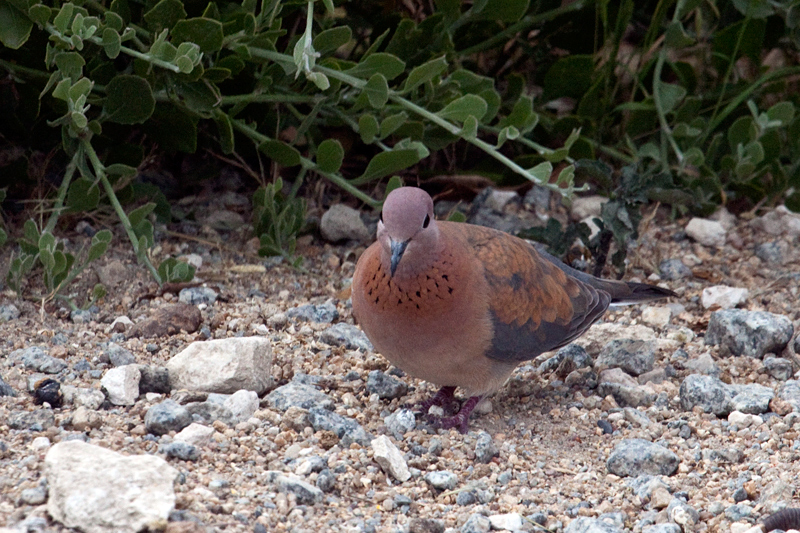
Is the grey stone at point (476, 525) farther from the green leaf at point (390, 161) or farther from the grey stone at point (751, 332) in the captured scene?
the green leaf at point (390, 161)

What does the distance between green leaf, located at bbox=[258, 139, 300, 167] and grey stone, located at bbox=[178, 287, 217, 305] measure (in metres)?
0.69

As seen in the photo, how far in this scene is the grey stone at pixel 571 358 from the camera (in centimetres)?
398

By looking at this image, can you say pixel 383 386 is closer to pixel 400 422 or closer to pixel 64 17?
pixel 400 422

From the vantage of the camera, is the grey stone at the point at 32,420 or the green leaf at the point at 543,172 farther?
the green leaf at the point at 543,172

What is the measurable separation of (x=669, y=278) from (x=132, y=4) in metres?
2.93

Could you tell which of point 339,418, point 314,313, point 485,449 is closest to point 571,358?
point 485,449

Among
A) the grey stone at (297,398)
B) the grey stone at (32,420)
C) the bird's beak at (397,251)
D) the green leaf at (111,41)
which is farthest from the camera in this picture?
the green leaf at (111,41)

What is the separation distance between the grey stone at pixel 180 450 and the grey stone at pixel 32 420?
385mm

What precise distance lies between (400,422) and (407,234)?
0.69 metres

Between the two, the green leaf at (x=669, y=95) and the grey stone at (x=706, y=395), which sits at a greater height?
the green leaf at (x=669, y=95)

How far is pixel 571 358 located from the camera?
3988mm

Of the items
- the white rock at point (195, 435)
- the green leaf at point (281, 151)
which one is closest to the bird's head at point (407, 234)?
the white rock at point (195, 435)

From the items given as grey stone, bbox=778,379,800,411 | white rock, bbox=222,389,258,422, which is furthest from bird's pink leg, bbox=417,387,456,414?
grey stone, bbox=778,379,800,411

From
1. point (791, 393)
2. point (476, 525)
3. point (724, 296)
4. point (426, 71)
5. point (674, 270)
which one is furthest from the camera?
point (674, 270)
